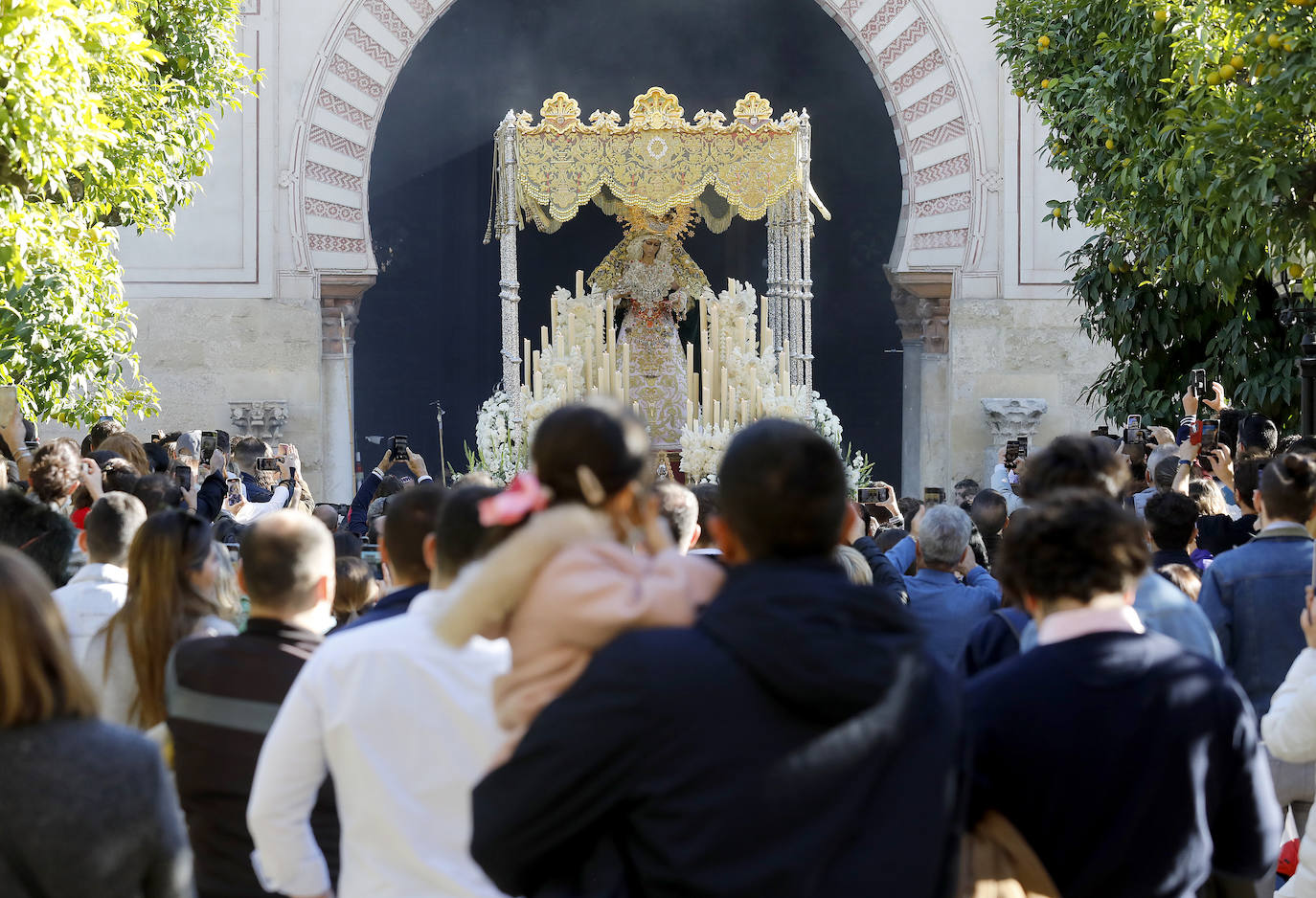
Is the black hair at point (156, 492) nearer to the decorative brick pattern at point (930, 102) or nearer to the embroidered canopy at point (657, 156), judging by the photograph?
the embroidered canopy at point (657, 156)

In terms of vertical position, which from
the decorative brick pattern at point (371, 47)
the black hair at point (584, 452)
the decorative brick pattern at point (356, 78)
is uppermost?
the decorative brick pattern at point (371, 47)

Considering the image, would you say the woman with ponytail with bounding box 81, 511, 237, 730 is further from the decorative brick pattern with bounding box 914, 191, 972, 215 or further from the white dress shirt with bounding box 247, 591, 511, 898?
the decorative brick pattern with bounding box 914, 191, 972, 215

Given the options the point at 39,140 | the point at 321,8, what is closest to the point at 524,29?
the point at 321,8

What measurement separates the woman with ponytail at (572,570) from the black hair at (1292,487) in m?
2.63

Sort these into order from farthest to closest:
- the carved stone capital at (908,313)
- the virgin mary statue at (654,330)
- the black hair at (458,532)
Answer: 1. the carved stone capital at (908,313)
2. the virgin mary statue at (654,330)
3. the black hair at (458,532)

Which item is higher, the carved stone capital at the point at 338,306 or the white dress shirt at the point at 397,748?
the carved stone capital at the point at 338,306

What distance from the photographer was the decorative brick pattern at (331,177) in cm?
1300

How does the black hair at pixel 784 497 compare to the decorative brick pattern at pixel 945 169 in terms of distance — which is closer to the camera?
the black hair at pixel 784 497

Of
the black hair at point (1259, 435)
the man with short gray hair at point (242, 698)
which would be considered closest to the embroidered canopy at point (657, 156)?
the black hair at point (1259, 435)

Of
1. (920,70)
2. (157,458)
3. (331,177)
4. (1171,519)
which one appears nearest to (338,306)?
(331,177)

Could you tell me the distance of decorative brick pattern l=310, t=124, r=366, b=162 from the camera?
1302 centimetres

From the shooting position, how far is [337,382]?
13.4m

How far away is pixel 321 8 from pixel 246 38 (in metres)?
0.70

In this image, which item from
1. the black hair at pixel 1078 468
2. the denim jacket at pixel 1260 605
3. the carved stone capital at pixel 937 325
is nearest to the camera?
the black hair at pixel 1078 468
